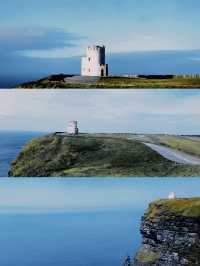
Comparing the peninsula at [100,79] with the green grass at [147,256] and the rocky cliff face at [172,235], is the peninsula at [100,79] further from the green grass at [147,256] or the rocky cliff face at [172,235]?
the green grass at [147,256]

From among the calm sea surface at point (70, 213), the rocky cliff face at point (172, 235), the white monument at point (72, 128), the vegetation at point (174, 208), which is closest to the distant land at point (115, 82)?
the white monument at point (72, 128)

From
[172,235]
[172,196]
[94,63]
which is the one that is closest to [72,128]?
[94,63]

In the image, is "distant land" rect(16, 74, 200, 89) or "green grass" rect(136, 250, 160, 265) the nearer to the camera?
"distant land" rect(16, 74, 200, 89)

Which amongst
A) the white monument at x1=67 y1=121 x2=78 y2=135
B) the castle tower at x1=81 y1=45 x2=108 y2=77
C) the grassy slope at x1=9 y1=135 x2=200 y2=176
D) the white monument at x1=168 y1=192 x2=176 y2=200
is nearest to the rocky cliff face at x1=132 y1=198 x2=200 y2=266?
the white monument at x1=168 y1=192 x2=176 y2=200

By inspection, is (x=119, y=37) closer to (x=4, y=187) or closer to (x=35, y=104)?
(x=35, y=104)

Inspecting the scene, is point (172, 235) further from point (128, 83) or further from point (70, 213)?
point (128, 83)

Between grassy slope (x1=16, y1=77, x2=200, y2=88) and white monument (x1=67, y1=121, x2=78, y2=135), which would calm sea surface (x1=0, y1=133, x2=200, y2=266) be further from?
grassy slope (x1=16, y1=77, x2=200, y2=88)

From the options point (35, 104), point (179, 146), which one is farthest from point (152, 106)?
point (35, 104)

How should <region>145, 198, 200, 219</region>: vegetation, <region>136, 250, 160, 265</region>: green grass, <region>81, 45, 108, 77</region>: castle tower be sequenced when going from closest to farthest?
<region>81, 45, 108, 77</region>: castle tower
<region>145, 198, 200, 219</region>: vegetation
<region>136, 250, 160, 265</region>: green grass

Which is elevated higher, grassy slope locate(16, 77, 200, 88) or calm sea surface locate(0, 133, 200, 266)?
grassy slope locate(16, 77, 200, 88)
